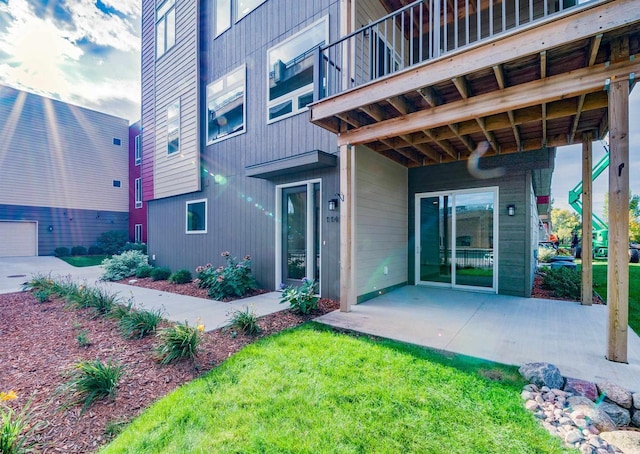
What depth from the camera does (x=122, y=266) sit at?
9.73 metres

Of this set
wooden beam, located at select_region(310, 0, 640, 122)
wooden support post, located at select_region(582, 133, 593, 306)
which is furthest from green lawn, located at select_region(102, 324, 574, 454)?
wooden support post, located at select_region(582, 133, 593, 306)

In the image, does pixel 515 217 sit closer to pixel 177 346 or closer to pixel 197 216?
pixel 177 346

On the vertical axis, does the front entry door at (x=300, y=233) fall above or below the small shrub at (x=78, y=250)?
above

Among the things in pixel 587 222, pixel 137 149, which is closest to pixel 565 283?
pixel 587 222

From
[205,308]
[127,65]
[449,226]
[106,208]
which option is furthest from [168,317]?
[106,208]

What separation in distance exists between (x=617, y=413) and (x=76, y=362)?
16.8ft

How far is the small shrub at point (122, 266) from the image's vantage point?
9406mm

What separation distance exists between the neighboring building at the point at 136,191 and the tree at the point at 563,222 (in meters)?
45.9

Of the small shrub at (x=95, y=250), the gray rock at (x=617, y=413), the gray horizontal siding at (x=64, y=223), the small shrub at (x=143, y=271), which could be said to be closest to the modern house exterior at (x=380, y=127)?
the small shrub at (x=143, y=271)

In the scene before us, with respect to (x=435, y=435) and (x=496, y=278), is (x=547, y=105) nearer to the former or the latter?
(x=496, y=278)

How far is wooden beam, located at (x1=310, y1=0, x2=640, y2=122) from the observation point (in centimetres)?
262

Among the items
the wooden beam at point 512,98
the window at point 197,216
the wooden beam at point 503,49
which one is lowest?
the window at point 197,216

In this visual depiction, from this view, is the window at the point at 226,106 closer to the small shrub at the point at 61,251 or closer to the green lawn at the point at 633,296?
the green lawn at the point at 633,296

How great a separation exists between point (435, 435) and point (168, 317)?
4391 millimetres
